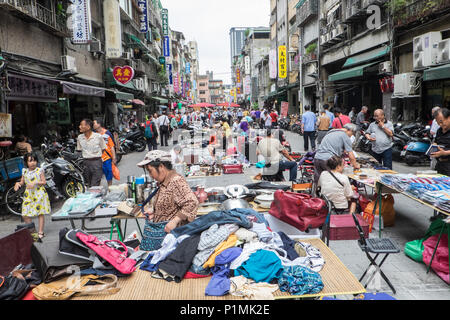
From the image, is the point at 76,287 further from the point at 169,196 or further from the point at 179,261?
the point at 169,196

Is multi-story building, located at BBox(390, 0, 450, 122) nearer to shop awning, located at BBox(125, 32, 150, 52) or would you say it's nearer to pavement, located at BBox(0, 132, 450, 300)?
pavement, located at BBox(0, 132, 450, 300)

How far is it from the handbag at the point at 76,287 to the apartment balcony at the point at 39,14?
9229 mm

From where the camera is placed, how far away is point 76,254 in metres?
3.31

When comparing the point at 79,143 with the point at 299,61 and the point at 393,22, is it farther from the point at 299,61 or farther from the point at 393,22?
the point at 299,61

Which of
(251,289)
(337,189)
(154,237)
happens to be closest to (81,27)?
(337,189)

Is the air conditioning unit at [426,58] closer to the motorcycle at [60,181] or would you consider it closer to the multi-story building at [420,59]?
the multi-story building at [420,59]

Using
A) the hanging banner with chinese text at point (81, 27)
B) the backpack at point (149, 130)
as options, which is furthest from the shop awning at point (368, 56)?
the hanging banner with chinese text at point (81, 27)

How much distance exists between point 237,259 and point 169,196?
47.7 inches

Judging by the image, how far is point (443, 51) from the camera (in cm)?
1216

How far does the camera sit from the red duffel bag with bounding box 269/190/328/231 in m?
4.75

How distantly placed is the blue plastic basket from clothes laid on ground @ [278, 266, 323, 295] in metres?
7.25

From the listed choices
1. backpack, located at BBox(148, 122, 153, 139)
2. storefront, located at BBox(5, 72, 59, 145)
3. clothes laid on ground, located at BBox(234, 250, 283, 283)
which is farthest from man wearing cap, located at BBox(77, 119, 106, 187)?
backpack, located at BBox(148, 122, 153, 139)

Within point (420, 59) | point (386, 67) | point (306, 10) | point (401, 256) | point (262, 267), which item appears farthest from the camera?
point (306, 10)

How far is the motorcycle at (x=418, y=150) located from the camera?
37.6ft
